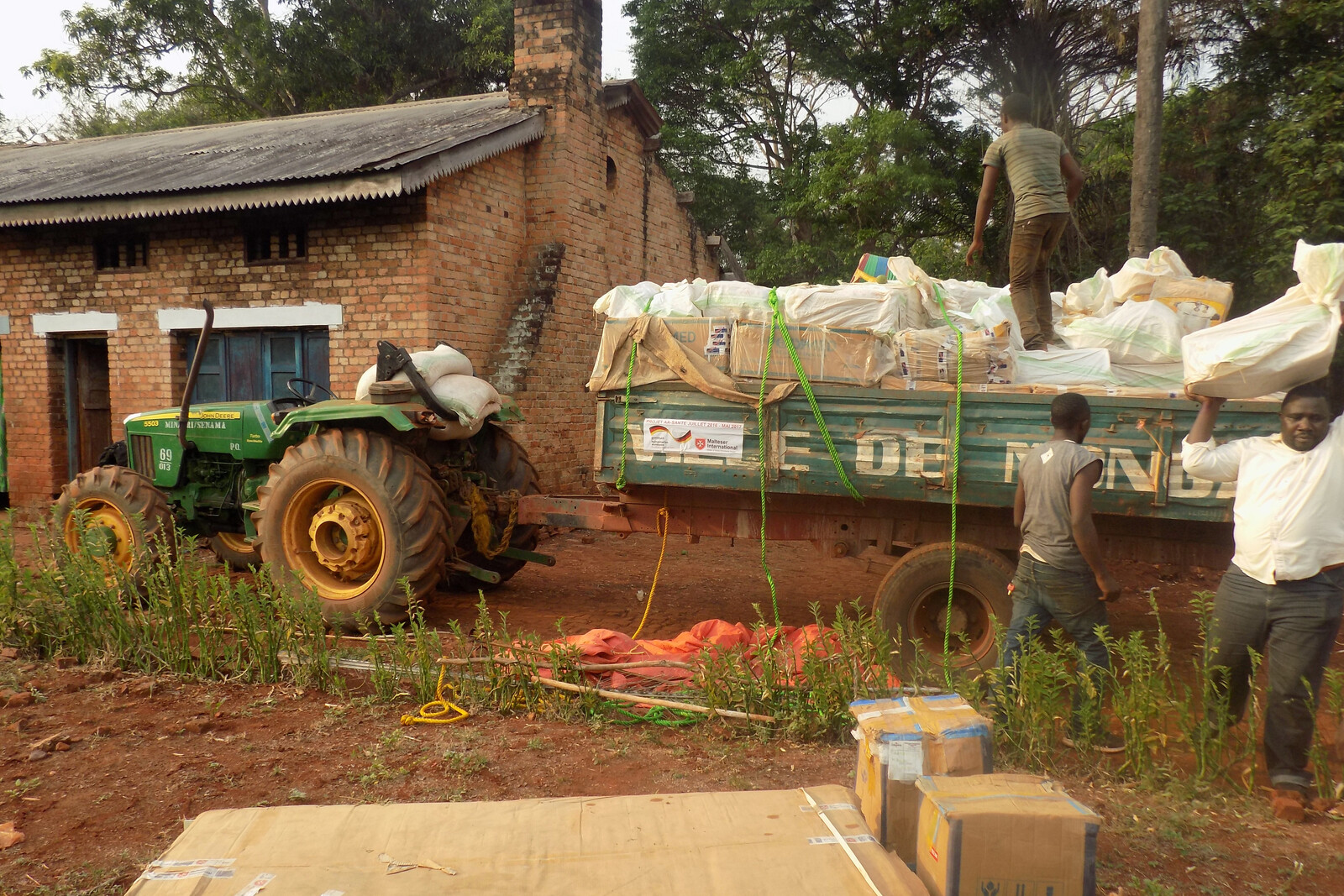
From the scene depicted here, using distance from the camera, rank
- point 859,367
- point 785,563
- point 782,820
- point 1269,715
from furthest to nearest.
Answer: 1. point 785,563
2. point 859,367
3. point 1269,715
4. point 782,820

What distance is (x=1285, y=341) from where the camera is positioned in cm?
344

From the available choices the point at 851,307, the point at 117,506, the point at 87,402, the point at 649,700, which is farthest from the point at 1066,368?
the point at 87,402

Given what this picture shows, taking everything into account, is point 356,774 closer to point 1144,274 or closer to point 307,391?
point 1144,274

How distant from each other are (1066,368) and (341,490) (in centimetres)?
440

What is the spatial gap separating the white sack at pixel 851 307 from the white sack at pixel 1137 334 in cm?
109

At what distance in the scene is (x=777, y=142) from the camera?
20000mm

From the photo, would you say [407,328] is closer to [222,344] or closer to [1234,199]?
[222,344]

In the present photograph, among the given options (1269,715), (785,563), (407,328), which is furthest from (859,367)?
(407,328)

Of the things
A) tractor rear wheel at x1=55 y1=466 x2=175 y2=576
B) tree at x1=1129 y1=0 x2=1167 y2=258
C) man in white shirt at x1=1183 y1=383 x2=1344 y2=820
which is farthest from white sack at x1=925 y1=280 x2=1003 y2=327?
tractor rear wheel at x1=55 y1=466 x2=175 y2=576

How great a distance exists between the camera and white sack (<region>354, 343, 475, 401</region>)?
19.4ft

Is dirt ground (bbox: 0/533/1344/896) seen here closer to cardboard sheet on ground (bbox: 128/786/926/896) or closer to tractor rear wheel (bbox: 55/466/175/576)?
cardboard sheet on ground (bbox: 128/786/926/896)

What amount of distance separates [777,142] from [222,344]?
44.1 feet

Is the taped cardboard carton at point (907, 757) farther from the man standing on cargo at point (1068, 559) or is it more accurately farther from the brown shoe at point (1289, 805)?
the brown shoe at point (1289, 805)

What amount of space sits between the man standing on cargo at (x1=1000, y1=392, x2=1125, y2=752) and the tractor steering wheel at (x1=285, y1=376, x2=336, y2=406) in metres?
4.95
